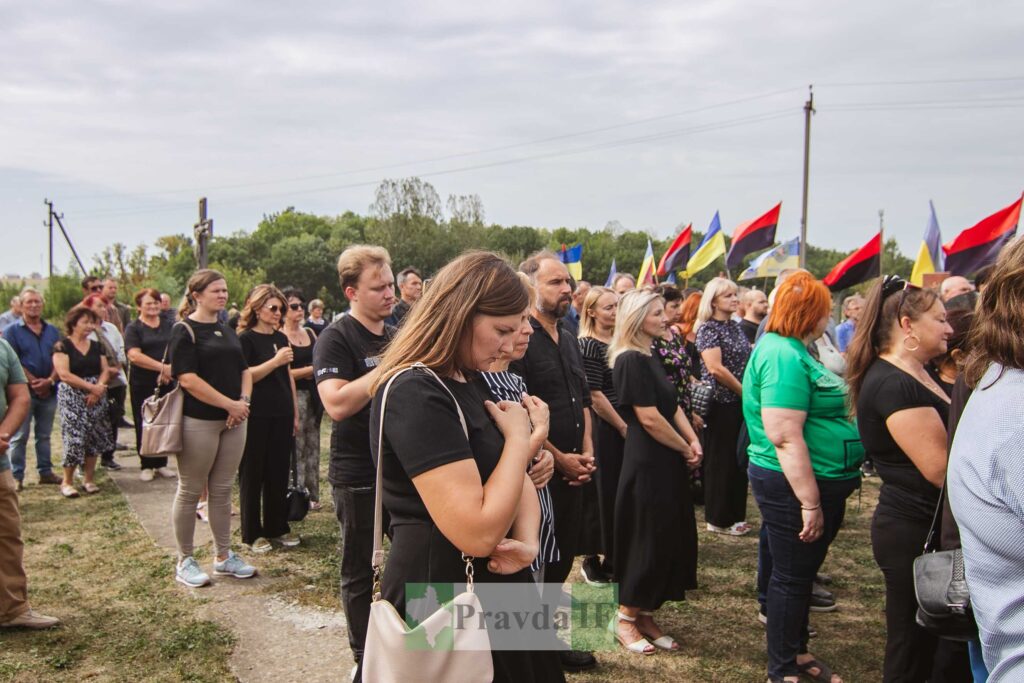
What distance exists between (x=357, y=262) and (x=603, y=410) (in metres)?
2.11

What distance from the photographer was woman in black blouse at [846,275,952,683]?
292 cm

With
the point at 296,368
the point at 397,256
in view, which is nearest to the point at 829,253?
the point at 397,256

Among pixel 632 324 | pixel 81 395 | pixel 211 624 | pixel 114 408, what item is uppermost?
pixel 632 324

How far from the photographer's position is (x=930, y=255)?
1007 cm

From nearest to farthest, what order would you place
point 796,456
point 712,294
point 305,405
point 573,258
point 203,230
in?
point 796,456, point 712,294, point 305,405, point 573,258, point 203,230

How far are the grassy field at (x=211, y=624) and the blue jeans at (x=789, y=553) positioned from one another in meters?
0.32

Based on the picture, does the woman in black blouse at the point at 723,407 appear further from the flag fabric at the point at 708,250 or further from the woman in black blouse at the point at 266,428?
the flag fabric at the point at 708,250

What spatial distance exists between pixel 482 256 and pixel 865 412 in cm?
192

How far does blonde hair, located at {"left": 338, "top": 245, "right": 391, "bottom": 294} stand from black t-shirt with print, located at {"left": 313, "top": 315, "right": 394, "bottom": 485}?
247 mm

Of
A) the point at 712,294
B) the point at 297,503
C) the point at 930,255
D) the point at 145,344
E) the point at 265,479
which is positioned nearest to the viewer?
the point at 265,479

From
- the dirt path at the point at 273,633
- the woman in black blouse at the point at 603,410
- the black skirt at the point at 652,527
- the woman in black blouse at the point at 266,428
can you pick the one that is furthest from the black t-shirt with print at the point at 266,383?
the black skirt at the point at 652,527

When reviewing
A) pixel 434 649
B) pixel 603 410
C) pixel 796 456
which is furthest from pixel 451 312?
pixel 603 410

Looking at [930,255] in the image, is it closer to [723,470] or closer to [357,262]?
[723,470]

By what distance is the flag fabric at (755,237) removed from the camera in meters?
12.6
